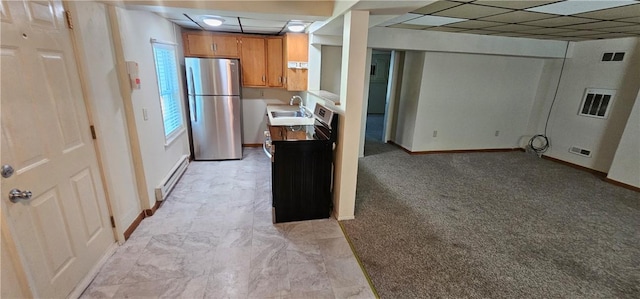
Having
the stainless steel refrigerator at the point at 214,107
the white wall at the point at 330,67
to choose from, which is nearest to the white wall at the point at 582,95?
the white wall at the point at 330,67

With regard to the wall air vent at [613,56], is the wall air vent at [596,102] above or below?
below

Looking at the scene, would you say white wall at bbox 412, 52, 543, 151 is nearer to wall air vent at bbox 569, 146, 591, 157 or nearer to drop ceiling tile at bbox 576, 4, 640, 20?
wall air vent at bbox 569, 146, 591, 157

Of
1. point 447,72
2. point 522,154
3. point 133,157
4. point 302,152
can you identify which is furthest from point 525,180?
point 133,157

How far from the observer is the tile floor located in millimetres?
1876

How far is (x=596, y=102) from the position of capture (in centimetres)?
441

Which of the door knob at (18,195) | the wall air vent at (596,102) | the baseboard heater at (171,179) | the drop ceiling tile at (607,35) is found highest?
the drop ceiling tile at (607,35)

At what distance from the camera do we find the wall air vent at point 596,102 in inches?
168

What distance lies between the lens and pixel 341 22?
8.96 ft

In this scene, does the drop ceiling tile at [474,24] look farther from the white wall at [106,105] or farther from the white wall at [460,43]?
the white wall at [106,105]

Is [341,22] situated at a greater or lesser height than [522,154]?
greater

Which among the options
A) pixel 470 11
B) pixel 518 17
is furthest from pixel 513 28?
pixel 470 11

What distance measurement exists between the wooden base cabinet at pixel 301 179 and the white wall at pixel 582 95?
4.81 meters

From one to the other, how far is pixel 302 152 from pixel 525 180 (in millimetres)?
3642

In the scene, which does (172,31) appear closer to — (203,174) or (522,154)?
(203,174)
